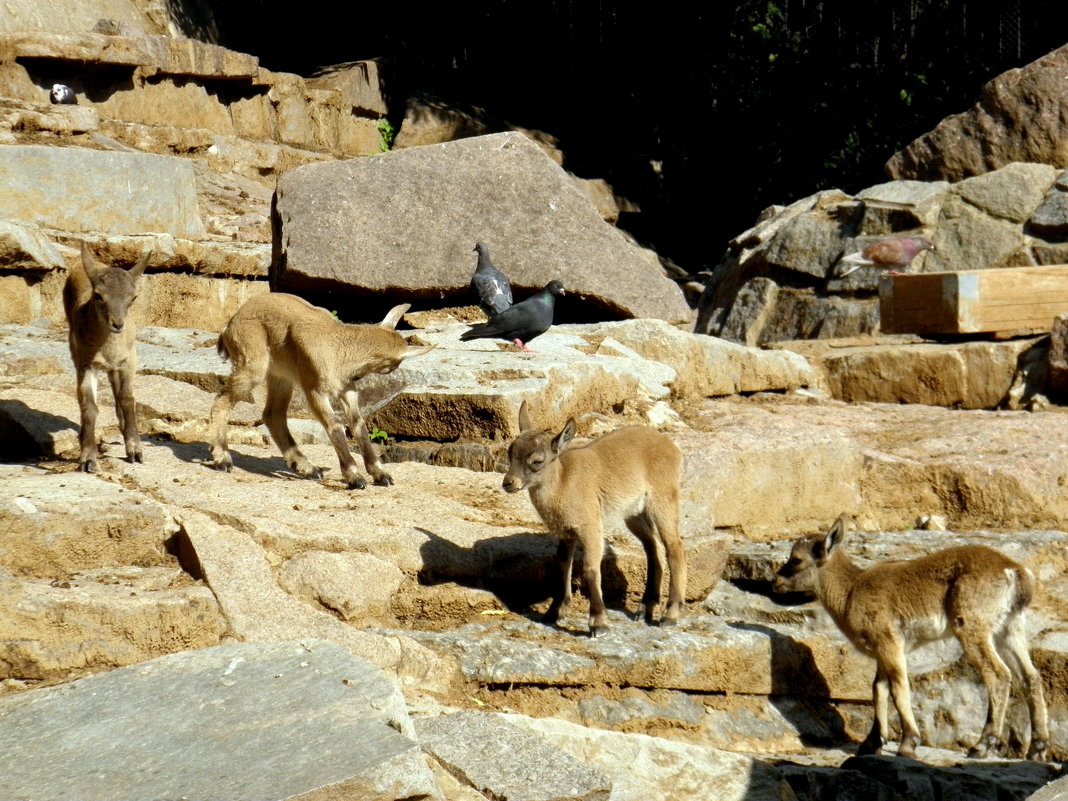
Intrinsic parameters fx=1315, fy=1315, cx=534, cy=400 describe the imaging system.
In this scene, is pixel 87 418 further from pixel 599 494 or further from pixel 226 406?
pixel 599 494

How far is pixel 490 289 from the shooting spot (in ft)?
32.7

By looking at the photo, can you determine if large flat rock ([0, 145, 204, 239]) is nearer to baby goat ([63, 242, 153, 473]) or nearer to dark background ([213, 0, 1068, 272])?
baby goat ([63, 242, 153, 473])

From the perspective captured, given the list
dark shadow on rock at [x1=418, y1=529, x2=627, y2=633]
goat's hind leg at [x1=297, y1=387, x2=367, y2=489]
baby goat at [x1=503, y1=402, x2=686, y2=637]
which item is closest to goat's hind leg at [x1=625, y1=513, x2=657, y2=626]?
baby goat at [x1=503, y1=402, x2=686, y2=637]

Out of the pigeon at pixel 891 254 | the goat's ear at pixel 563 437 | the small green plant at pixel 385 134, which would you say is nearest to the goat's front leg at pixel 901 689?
the goat's ear at pixel 563 437

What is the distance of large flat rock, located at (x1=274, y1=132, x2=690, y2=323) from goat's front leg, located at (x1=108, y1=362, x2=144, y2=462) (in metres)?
3.11


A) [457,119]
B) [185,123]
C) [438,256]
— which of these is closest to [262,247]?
[438,256]

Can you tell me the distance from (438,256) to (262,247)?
2.10 meters

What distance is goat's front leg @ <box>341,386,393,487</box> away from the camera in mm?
7434

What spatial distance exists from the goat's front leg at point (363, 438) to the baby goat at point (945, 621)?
2.52 metres

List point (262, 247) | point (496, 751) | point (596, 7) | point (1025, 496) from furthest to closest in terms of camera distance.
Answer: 1. point (596, 7)
2. point (262, 247)
3. point (1025, 496)
4. point (496, 751)

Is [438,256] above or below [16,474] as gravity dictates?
above

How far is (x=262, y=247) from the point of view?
473 inches

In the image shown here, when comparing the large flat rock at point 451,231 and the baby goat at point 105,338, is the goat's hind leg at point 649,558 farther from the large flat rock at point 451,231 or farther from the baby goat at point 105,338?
the large flat rock at point 451,231

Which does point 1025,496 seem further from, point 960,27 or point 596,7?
point 596,7
